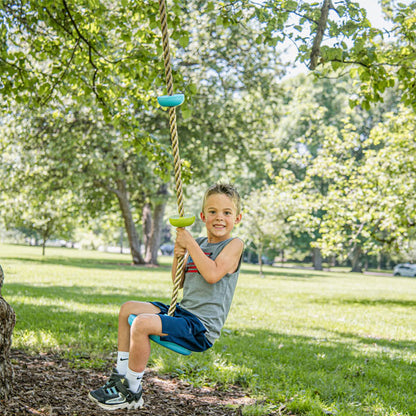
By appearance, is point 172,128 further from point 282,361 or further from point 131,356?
point 282,361

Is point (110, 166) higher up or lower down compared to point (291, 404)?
higher up

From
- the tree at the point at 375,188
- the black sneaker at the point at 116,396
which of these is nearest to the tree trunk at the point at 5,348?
the black sneaker at the point at 116,396

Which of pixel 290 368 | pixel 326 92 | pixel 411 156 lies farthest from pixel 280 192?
pixel 326 92

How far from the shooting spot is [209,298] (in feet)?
11.6

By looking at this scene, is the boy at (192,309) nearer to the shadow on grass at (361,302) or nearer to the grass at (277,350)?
the grass at (277,350)

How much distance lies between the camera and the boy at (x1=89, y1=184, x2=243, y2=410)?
3301 mm

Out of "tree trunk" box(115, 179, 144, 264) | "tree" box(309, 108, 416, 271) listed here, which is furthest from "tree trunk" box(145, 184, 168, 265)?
"tree" box(309, 108, 416, 271)

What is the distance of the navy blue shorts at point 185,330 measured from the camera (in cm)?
329

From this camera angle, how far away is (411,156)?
46.7 feet

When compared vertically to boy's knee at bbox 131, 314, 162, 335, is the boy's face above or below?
above

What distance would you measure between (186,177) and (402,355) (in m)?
4.44

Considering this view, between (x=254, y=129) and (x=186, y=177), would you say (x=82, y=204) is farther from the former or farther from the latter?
(x=186, y=177)

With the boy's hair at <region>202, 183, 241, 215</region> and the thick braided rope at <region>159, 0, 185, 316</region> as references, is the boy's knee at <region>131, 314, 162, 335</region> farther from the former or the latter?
the boy's hair at <region>202, 183, 241, 215</region>

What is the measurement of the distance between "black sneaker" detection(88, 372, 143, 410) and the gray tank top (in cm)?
67
